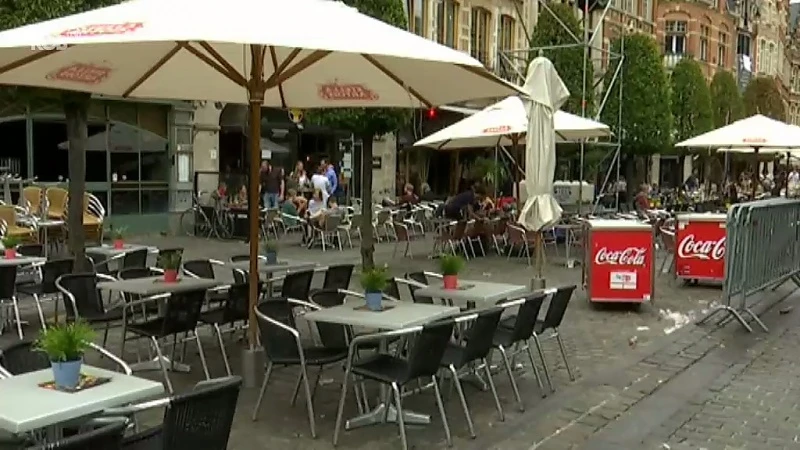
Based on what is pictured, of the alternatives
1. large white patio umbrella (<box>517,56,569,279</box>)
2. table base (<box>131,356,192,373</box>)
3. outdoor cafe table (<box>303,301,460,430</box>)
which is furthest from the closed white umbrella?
table base (<box>131,356,192,373</box>)

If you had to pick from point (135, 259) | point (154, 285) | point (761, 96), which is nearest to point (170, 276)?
point (154, 285)

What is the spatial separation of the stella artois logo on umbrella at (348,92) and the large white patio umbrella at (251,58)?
1cm

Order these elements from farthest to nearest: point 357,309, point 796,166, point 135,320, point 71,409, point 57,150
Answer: point 796,166
point 57,150
point 135,320
point 357,309
point 71,409

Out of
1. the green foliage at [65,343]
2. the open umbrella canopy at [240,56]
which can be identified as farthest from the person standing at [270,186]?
the green foliage at [65,343]

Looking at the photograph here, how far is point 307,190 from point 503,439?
50.6ft

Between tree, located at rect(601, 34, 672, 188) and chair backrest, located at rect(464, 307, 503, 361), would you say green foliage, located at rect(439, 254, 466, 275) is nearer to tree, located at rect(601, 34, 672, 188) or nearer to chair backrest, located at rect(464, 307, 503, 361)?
chair backrest, located at rect(464, 307, 503, 361)

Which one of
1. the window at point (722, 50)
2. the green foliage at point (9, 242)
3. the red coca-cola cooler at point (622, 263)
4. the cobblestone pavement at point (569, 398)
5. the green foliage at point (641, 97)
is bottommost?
the cobblestone pavement at point (569, 398)

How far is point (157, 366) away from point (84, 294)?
975 mm

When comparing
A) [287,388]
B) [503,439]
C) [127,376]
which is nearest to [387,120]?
[287,388]

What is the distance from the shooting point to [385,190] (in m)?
25.0

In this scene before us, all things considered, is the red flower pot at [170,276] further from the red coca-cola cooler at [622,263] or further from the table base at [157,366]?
the red coca-cola cooler at [622,263]

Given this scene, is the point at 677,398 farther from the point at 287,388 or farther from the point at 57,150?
the point at 57,150

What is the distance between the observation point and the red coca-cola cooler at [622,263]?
10.8m

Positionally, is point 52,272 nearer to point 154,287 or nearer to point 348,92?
point 154,287
